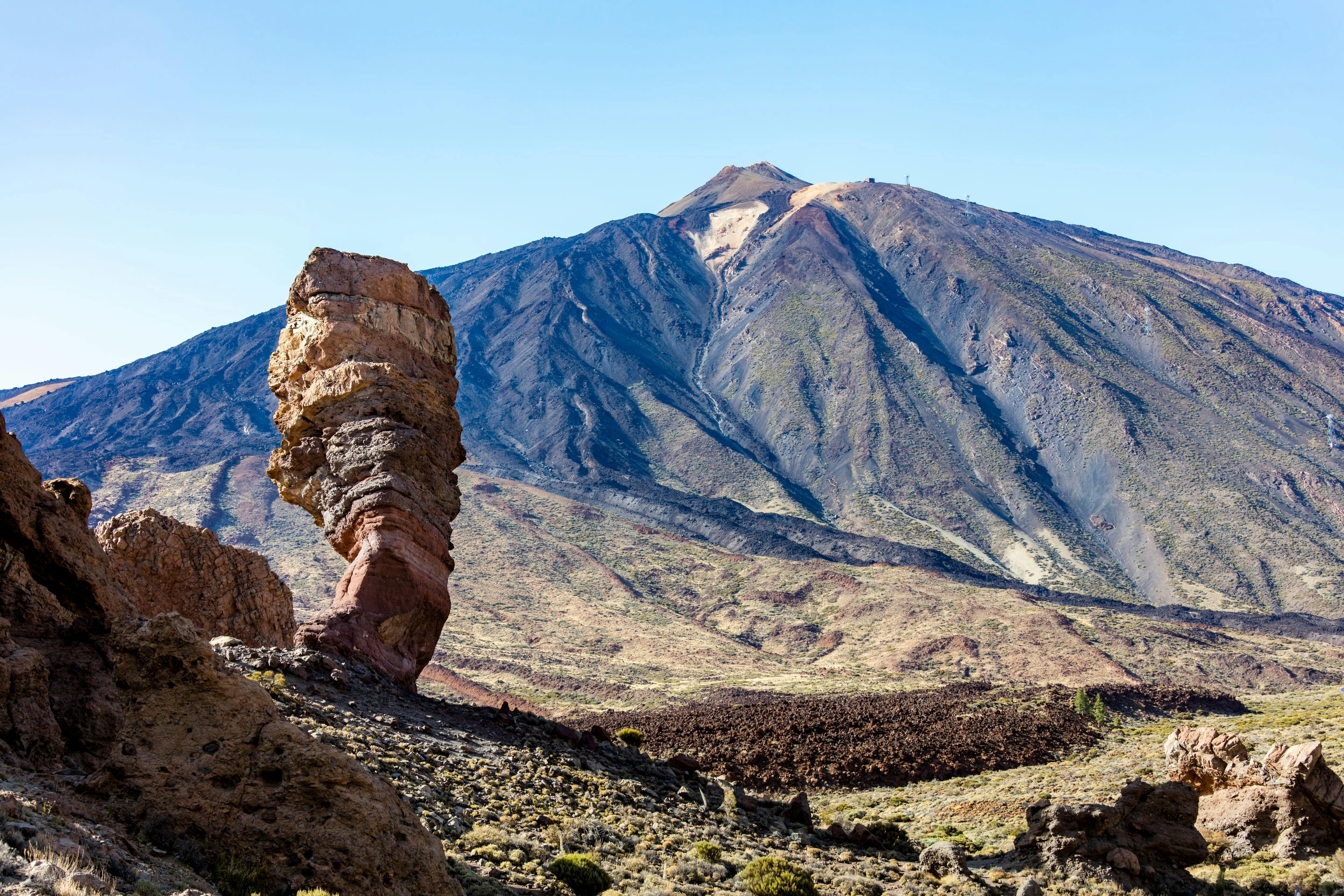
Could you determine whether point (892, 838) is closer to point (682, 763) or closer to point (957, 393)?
point (682, 763)

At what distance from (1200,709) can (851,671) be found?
69.4ft

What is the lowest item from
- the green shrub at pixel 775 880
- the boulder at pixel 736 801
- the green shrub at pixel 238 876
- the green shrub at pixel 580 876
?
the boulder at pixel 736 801

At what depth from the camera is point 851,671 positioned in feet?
183

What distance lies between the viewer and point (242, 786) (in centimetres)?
888

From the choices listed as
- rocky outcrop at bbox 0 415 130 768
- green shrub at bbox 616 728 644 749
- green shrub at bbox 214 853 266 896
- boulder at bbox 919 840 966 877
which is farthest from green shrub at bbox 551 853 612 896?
green shrub at bbox 616 728 644 749

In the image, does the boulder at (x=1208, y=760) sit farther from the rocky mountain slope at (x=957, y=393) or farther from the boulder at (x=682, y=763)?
the rocky mountain slope at (x=957, y=393)

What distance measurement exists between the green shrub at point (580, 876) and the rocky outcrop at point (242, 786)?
2220 mm

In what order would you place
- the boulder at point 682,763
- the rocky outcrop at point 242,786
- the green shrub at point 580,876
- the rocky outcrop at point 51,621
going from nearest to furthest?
1. the rocky outcrop at point 242,786
2. the rocky outcrop at point 51,621
3. the green shrub at point 580,876
4. the boulder at point 682,763

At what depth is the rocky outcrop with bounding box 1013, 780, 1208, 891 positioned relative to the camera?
15.5m

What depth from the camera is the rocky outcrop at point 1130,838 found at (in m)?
15.5

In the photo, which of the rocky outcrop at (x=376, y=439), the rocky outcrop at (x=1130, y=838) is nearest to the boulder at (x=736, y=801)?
the rocky outcrop at (x=1130, y=838)

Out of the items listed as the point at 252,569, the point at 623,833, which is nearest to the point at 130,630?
the point at 623,833


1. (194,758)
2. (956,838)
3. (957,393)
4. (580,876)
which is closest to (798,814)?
(956,838)

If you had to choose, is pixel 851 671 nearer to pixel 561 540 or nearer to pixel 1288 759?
pixel 561 540
